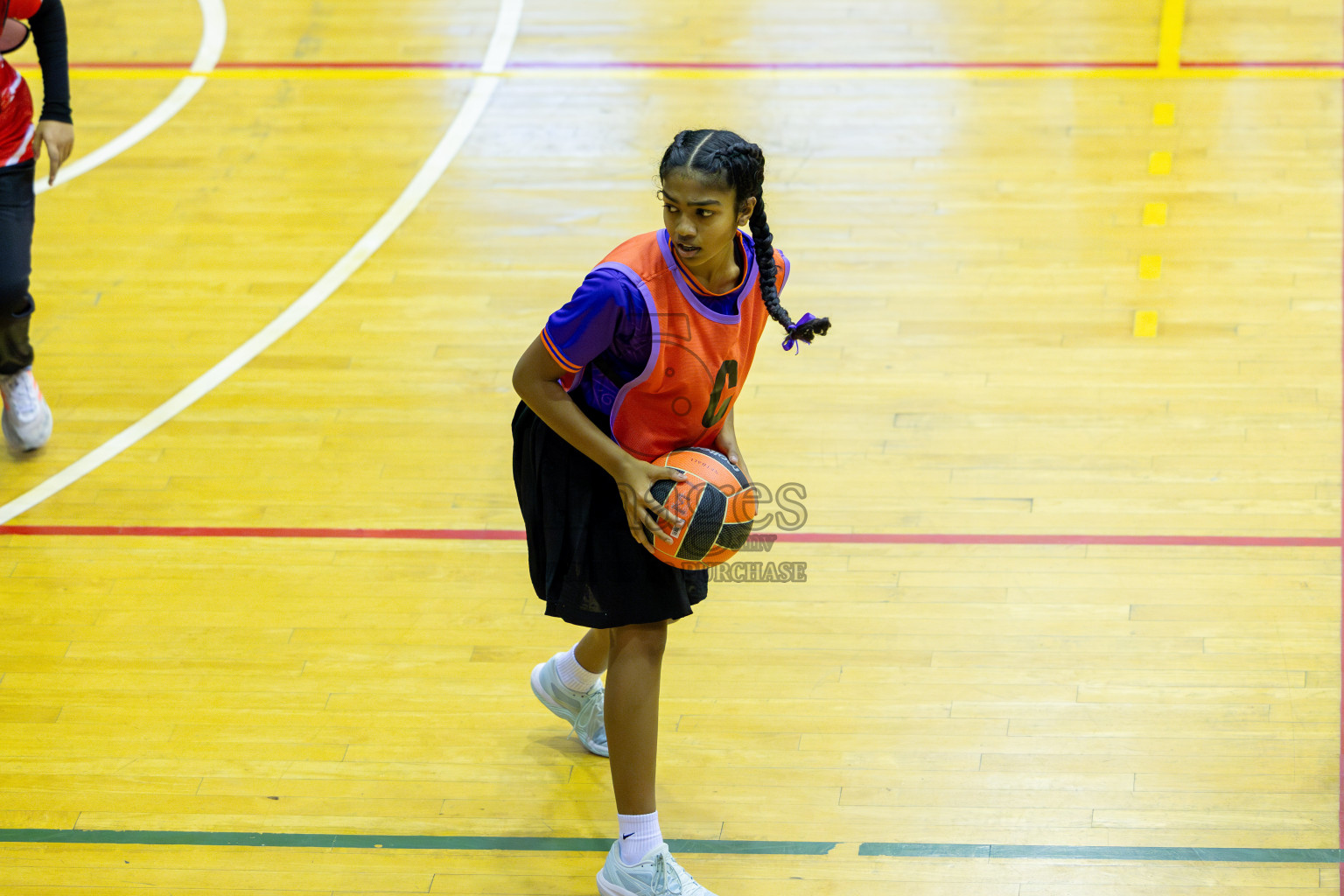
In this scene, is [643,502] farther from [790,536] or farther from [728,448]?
[790,536]

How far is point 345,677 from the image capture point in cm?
365

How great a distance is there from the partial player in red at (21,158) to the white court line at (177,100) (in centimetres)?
153

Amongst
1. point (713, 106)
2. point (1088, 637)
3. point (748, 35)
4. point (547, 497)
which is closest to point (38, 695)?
point (547, 497)

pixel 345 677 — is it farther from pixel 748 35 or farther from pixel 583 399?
pixel 748 35

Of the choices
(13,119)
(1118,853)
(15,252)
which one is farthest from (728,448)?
(13,119)

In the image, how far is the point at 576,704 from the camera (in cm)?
336

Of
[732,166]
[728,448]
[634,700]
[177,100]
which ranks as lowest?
[634,700]

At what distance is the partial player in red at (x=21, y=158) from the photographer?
4.33 metres

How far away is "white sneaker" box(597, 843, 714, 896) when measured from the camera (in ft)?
9.59

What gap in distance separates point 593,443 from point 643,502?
0.15 m

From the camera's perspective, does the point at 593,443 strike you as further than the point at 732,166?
Yes

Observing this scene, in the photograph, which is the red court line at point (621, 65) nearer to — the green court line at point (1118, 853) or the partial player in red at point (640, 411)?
the partial player in red at point (640, 411)

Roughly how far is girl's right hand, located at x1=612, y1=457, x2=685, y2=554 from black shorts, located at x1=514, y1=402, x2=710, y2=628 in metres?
0.12

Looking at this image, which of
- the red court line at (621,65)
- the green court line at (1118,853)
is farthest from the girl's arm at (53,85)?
the green court line at (1118,853)
